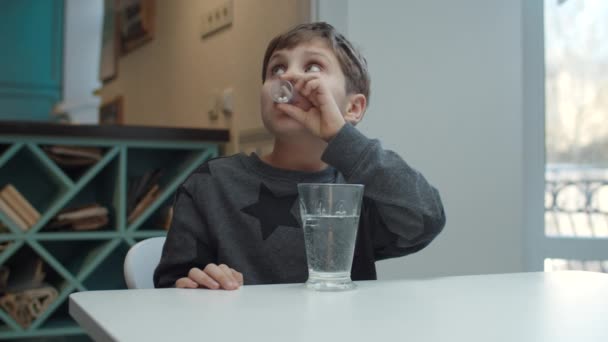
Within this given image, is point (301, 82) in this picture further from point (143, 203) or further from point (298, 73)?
point (143, 203)

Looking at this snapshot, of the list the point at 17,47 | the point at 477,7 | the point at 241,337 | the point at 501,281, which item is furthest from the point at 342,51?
the point at 17,47

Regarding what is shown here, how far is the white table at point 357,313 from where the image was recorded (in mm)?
599

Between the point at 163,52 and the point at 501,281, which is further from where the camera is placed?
the point at 163,52

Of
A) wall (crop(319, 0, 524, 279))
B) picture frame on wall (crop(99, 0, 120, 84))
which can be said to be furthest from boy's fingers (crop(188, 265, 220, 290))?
picture frame on wall (crop(99, 0, 120, 84))

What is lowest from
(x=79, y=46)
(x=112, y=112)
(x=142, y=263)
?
(x=142, y=263)

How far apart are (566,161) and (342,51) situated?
1346mm

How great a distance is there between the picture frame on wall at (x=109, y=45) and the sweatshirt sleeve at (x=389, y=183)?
3.72 meters

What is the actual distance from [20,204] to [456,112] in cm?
151

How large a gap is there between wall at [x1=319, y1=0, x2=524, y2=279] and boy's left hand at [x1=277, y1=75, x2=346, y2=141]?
3.39 feet

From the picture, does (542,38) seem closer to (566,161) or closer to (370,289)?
(566,161)

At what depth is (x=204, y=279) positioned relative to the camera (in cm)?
90

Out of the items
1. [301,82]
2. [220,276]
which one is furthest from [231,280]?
[301,82]

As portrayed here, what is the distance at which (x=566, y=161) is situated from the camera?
7.93ft

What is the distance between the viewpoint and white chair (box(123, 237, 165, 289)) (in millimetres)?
1156
